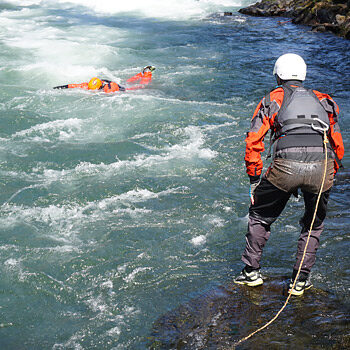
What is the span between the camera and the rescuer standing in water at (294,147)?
3.89 m

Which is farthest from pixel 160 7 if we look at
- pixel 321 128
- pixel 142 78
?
pixel 321 128

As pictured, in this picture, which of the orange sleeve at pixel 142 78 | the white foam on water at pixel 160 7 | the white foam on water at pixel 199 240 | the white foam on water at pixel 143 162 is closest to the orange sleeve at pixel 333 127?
the white foam on water at pixel 199 240

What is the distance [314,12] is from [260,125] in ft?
71.5

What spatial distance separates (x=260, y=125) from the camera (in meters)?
3.93

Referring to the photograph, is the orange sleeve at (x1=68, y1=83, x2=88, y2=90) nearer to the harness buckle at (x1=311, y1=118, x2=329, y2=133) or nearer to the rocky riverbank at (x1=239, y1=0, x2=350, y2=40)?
the harness buckle at (x1=311, y1=118, x2=329, y2=133)

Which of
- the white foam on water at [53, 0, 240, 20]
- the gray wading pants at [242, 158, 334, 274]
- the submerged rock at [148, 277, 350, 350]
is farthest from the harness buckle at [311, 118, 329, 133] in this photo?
the white foam on water at [53, 0, 240, 20]

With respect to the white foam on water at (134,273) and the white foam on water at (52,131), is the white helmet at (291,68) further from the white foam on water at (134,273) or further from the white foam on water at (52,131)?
the white foam on water at (52,131)

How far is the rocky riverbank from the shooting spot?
20734 millimetres

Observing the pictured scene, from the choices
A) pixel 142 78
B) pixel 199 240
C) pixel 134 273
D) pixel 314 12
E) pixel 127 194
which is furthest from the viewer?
pixel 314 12

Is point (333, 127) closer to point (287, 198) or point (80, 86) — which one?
point (287, 198)

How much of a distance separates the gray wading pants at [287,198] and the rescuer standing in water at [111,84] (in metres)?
8.34

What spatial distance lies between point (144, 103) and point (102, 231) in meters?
5.97

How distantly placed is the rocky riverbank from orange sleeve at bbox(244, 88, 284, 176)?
57.1 feet

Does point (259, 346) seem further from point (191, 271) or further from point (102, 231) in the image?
point (102, 231)
